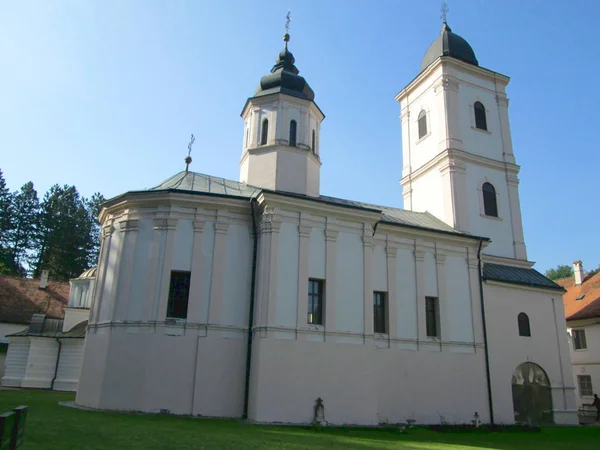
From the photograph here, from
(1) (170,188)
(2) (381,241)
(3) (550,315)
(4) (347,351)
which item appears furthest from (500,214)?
(1) (170,188)

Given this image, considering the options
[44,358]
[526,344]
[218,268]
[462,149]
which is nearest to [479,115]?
[462,149]

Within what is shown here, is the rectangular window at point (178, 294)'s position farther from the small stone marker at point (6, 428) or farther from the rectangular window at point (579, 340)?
the rectangular window at point (579, 340)

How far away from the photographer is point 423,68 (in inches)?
1150

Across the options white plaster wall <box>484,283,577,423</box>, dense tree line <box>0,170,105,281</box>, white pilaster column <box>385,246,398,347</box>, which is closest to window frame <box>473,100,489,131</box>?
white plaster wall <box>484,283,577,423</box>

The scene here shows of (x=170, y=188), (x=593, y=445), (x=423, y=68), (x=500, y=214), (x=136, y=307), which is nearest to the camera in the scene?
(x=593, y=445)

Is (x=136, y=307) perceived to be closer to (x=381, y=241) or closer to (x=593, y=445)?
(x=381, y=241)

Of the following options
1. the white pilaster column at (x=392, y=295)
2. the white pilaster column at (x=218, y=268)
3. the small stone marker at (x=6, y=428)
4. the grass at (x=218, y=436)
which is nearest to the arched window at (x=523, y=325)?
the grass at (x=218, y=436)

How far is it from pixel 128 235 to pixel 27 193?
45.0m

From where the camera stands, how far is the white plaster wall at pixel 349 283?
1791cm

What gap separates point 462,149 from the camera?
2619cm

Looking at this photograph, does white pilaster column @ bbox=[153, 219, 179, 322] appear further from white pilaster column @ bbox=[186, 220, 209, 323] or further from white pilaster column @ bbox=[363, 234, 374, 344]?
white pilaster column @ bbox=[363, 234, 374, 344]

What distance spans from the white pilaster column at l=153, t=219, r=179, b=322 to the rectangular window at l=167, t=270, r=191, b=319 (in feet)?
0.69

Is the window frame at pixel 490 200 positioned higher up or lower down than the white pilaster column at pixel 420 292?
higher up

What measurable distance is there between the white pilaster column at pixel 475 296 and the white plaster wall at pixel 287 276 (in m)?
8.46
